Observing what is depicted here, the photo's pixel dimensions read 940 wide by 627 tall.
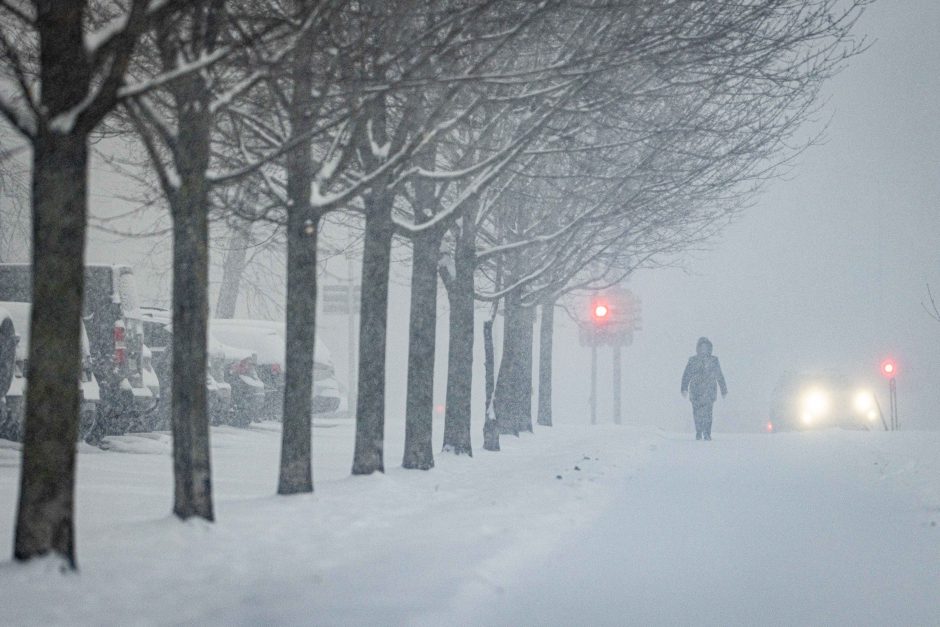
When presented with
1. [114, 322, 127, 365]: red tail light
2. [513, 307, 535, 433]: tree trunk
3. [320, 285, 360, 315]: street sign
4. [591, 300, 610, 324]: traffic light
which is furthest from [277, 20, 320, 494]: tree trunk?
[320, 285, 360, 315]: street sign

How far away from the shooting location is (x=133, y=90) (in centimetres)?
622

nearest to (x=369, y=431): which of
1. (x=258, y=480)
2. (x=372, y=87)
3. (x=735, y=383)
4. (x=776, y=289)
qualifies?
(x=258, y=480)

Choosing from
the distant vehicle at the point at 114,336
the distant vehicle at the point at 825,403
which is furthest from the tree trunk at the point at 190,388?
the distant vehicle at the point at 825,403

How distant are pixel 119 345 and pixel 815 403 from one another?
22.3m

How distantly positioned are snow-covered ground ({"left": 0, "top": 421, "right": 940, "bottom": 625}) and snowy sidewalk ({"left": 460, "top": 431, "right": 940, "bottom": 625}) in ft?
0.07

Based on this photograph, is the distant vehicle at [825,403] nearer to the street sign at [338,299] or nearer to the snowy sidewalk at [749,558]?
the snowy sidewalk at [749,558]

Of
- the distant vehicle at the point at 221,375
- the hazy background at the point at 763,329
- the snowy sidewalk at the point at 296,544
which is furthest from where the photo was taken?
the hazy background at the point at 763,329

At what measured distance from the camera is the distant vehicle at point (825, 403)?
30.9 metres

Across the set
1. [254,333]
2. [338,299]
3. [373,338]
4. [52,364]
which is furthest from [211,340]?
[338,299]

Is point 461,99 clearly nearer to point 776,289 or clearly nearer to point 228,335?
point 228,335

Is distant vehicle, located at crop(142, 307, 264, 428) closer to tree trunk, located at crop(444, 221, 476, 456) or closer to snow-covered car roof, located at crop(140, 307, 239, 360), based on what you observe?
snow-covered car roof, located at crop(140, 307, 239, 360)

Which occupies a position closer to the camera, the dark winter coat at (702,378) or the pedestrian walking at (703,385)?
the pedestrian walking at (703,385)

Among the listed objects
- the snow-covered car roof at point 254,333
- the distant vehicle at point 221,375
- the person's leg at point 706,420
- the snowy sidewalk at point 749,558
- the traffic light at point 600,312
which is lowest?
the snowy sidewalk at point 749,558

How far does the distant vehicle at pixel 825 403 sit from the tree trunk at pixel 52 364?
90.6 feet
